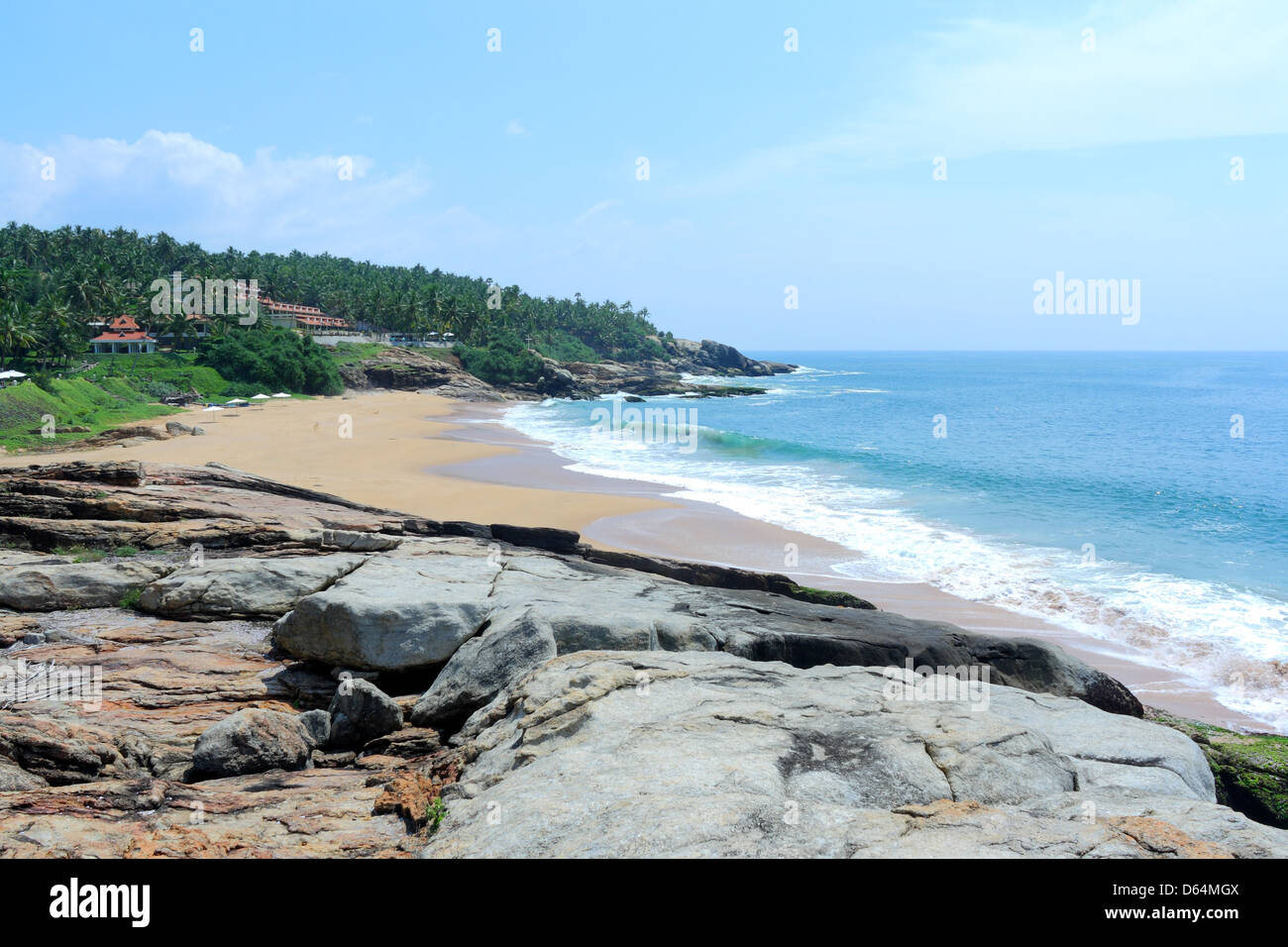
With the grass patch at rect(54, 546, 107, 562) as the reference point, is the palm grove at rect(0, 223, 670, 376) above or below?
above

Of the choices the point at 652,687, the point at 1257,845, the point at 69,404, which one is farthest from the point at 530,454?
the point at 1257,845

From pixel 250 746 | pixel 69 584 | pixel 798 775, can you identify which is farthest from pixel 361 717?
pixel 69 584

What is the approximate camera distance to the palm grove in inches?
2876

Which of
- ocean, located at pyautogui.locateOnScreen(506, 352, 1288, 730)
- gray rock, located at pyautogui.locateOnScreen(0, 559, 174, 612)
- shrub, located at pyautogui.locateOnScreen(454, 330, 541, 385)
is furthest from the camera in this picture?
shrub, located at pyautogui.locateOnScreen(454, 330, 541, 385)

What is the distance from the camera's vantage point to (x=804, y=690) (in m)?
8.35

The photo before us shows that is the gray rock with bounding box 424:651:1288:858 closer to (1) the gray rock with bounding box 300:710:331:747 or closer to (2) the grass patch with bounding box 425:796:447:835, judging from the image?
(2) the grass patch with bounding box 425:796:447:835

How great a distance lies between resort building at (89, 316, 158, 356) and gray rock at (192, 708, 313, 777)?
8636 centimetres

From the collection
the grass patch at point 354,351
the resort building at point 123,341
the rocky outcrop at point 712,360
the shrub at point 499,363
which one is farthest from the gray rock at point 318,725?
the rocky outcrop at point 712,360

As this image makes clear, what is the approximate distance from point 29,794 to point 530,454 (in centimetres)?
3763

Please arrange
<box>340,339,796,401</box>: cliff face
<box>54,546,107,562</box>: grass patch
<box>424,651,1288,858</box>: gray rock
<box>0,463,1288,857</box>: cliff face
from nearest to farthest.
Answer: <box>424,651,1288,858</box>: gray rock, <box>0,463,1288,857</box>: cliff face, <box>54,546,107,562</box>: grass patch, <box>340,339,796,401</box>: cliff face

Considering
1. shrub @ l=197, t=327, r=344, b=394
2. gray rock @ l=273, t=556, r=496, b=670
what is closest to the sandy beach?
gray rock @ l=273, t=556, r=496, b=670

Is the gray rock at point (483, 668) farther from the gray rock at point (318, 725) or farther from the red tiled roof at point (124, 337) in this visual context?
the red tiled roof at point (124, 337)

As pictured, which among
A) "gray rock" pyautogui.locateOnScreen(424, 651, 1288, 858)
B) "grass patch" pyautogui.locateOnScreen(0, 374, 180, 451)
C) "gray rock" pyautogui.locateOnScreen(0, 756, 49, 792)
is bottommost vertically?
"gray rock" pyautogui.locateOnScreen(0, 756, 49, 792)

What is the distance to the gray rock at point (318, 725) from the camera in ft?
28.7
